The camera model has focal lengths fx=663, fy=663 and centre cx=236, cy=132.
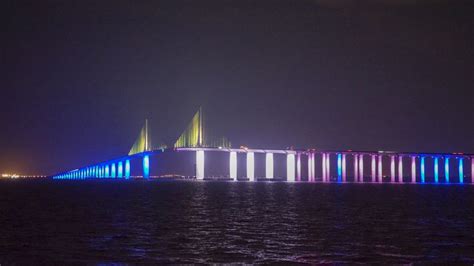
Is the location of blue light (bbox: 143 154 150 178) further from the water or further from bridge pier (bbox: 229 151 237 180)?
the water

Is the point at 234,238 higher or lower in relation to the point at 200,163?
lower

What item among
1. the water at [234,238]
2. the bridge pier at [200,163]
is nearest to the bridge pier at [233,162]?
the bridge pier at [200,163]

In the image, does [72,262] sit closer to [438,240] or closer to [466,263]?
[466,263]

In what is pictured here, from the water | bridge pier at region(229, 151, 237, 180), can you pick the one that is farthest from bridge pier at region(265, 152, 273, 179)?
the water

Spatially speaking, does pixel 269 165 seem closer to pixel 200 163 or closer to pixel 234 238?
pixel 200 163

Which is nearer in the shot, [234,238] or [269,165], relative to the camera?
[234,238]

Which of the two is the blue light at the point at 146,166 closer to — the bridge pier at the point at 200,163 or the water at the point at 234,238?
the bridge pier at the point at 200,163

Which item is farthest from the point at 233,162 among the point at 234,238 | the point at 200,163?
the point at 234,238

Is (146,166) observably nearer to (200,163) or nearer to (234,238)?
(200,163)

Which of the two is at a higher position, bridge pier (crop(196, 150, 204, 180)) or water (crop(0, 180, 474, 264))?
bridge pier (crop(196, 150, 204, 180))

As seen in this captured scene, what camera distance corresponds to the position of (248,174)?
164500 millimetres

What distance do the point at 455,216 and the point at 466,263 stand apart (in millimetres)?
26584

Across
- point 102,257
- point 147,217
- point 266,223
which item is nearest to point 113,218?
point 147,217

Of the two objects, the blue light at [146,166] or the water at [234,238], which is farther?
the blue light at [146,166]
